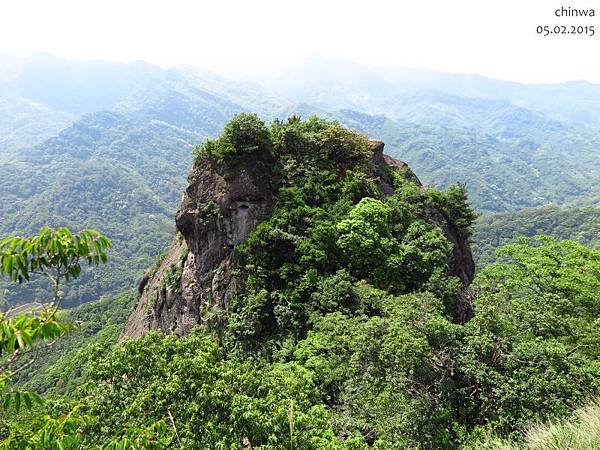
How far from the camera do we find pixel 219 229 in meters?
21.4

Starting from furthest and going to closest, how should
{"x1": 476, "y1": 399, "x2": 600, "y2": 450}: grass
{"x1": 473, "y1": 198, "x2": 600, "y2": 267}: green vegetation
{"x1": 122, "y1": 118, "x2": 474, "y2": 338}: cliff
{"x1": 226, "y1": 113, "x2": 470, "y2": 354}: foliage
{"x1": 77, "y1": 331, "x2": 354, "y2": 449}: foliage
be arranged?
{"x1": 473, "y1": 198, "x2": 600, "y2": 267}: green vegetation → {"x1": 122, "y1": 118, "x2": 474, "y2": 338}: cliff → {"x1": 226, "y1": 113, "x2": 470, "y2": 354}: foliage → {"x1": 77, "y1": 331, "x2": 354, "y2": 449}: foliage → {"x1": 476, "y1": 399, "x2": 600, "y2": 450}: grass

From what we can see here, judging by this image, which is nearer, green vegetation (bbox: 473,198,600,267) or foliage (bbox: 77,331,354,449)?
foliage (bbox: 77,331,354,449)

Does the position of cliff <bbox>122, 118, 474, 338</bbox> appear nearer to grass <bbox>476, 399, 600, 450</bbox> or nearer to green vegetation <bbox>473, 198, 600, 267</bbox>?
grass <bbox>476, 399, 600, 450</bbox>

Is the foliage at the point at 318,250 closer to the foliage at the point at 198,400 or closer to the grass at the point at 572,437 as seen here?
the foliage at the point at 198,400

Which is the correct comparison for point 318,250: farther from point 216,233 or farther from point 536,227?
point 536,227

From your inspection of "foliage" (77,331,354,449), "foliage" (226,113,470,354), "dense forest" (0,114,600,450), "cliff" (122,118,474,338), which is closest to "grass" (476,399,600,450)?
"dense forest" (0,114,600,450)

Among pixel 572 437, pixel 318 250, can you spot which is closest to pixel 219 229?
pixel 318 250

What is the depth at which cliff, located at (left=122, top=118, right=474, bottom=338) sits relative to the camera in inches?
814

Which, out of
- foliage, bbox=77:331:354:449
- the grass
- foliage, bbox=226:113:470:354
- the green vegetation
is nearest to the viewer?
the grass

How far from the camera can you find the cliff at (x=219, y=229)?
67.8 ft

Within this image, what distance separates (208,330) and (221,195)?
6535 millimetres

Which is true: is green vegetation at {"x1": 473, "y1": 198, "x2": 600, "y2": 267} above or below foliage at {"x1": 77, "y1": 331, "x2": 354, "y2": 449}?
below

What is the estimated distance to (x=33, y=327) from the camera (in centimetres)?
399

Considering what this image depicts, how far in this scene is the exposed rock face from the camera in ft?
68.1
